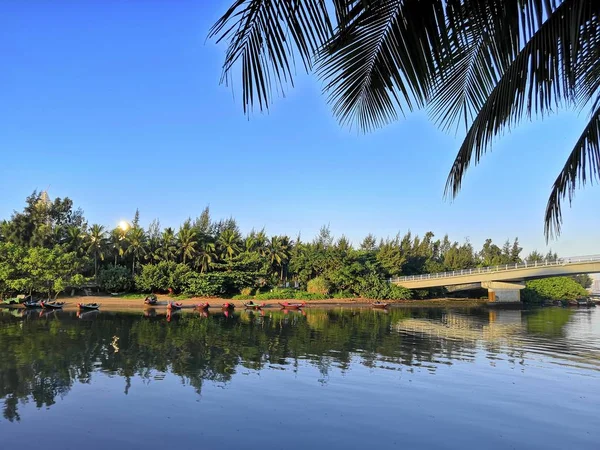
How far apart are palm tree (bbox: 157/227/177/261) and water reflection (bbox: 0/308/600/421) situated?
20.7 metres

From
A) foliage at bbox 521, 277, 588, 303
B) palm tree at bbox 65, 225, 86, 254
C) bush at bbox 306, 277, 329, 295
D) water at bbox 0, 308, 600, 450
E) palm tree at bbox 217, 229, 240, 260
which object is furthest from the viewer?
foliage at bbox 521, 277, 588, 303

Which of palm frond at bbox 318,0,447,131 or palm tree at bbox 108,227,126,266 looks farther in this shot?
palm tree at bbox 108,227,126,266

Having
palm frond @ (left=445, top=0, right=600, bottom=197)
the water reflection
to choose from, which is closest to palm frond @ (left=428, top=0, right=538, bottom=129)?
palm frond @ (left=445, top=0, right=600, bottom=197)

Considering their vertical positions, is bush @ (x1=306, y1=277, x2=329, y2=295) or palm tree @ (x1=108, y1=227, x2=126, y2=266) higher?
palm tree @ (x1=108, y1=227, x2=126, y2=266)

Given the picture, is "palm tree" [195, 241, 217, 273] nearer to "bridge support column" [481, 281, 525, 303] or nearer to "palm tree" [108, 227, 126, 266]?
"palm tree" [108, 227, 126, 266]

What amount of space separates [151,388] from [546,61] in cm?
1262

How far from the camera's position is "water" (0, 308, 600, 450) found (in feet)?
30.2

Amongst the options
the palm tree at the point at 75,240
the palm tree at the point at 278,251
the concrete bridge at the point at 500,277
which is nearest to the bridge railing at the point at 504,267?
the concrete bridge at the point at 500,277

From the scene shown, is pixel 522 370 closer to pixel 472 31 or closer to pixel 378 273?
pixel 472 31

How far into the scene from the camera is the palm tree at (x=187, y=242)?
51.7 m

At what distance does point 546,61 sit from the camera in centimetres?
305

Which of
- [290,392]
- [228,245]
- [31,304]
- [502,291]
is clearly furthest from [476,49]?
[502,291]

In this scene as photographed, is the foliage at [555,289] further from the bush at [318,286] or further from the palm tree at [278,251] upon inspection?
the palm tree at [278,251]

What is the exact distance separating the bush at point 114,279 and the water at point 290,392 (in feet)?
84.8
